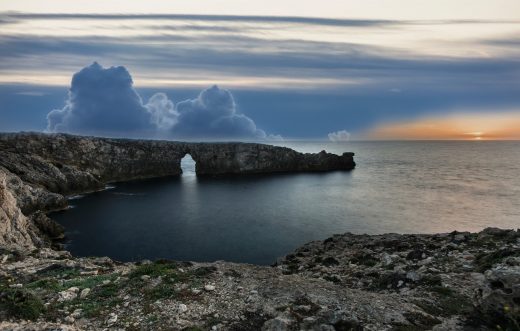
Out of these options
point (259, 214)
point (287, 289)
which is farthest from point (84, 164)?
point (287, 289)

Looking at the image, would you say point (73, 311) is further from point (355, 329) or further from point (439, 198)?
point (439, 198)

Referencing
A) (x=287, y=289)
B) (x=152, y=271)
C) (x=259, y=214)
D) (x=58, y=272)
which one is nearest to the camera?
(x=287, y=289)

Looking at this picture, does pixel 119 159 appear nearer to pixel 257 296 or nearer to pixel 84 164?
pixel 84 164

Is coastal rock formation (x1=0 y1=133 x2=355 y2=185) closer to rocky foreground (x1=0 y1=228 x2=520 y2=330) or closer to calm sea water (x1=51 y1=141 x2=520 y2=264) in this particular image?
calm sea water (x1=51 y1=141 x2=520 y2=264)

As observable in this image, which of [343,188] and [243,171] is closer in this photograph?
[343,188]

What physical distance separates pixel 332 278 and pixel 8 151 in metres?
94.4

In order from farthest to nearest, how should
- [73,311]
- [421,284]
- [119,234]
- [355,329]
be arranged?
[119,234] < [421,284] < [73,311] < [355,329]

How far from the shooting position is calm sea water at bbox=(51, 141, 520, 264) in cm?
5809

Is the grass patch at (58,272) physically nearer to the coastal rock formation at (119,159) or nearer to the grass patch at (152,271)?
the grass patch at (152,271)

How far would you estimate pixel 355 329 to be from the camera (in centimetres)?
1833

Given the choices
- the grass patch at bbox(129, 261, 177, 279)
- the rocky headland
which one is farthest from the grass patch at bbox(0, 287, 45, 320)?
the grass patch at bbox(129, 261, 177, 279)

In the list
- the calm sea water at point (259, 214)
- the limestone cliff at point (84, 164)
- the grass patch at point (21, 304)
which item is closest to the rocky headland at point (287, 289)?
the grass patch at point (21, 304)

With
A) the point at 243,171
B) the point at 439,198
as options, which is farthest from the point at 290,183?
the point at 439,198

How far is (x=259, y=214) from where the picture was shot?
3282 inches
